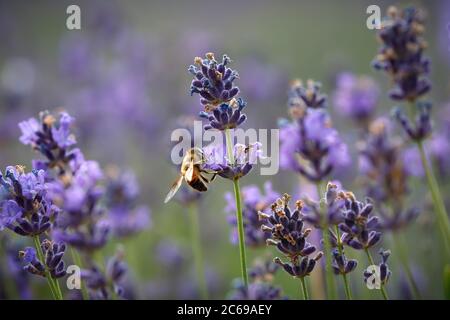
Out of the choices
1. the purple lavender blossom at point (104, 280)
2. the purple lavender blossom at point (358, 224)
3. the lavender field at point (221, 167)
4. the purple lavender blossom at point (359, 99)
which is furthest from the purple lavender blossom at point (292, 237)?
the purple lavender blossom at point (359, 99)

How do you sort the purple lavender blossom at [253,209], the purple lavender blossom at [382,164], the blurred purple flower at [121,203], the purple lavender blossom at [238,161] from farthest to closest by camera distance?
the blurred purple flower at [121,203] < the purple lavender blossom at [382,164] < the purple lavender blossom at [253,209] < the purple lavender blossom at [238,161]

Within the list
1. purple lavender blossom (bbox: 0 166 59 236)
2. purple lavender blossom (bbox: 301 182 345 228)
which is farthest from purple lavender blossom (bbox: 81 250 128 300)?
purple lavender blossom (bbox: 301 182 345 228)

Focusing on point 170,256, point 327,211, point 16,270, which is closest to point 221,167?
point 327,211

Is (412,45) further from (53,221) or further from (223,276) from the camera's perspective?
(223,276)

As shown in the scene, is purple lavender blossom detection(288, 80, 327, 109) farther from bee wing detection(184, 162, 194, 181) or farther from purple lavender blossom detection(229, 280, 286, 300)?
purple lavender blossom detection(229, 280, 286, 300)

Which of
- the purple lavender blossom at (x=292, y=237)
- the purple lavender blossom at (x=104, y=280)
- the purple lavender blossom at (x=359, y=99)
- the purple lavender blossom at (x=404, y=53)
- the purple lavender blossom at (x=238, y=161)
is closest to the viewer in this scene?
the purple lavender blossom at (x=292, y=237)

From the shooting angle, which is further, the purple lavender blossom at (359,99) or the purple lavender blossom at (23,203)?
the purple lavender blossom at (359,99)

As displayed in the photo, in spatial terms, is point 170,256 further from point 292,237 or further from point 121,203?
point 292,237

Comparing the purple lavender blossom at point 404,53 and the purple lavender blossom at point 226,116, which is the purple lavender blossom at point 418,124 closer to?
the purple lavender blossom at point 404,53
